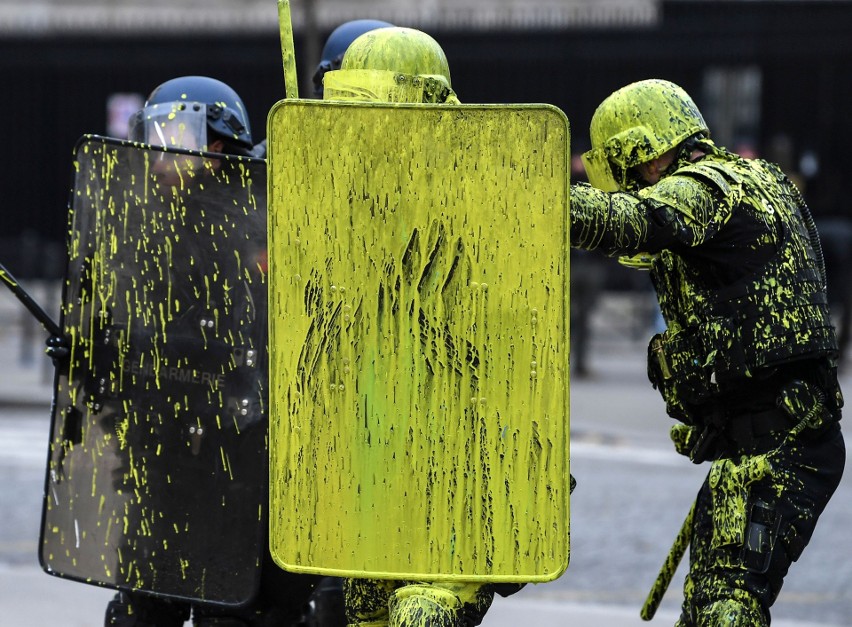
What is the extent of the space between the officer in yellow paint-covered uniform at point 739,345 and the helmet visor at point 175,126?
1.18 metres

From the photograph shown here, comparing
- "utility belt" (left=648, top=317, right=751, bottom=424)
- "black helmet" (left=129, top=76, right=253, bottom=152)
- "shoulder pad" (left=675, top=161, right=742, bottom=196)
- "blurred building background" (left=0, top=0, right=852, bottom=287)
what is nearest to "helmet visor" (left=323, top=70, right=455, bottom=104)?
"shoulder pad" (left=675, top=161, right=742, bottom=196)

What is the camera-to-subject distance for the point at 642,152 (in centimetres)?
336

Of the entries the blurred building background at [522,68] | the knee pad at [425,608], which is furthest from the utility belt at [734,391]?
the blurred building background at [522,68]

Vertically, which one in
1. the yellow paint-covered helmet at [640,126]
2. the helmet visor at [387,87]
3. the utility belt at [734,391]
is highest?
the helmet visor at [387,87]

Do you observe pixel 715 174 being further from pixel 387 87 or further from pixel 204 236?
pixel 204 236

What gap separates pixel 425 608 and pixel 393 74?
1.15 m

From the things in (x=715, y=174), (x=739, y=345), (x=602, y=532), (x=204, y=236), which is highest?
(x=715, y=174)

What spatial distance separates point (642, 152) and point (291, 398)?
3.24ft

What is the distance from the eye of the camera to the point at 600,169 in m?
3.46

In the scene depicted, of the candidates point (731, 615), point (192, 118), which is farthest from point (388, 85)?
point (731, 615)

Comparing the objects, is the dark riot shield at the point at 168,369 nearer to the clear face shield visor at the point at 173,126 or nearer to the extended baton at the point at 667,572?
the clear face shield visor at the point at 173,126

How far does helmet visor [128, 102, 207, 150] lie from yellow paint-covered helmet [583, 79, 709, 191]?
3.96 ft

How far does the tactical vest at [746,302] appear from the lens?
10.8 feet

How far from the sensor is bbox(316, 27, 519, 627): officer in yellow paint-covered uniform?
3227 millimetres
